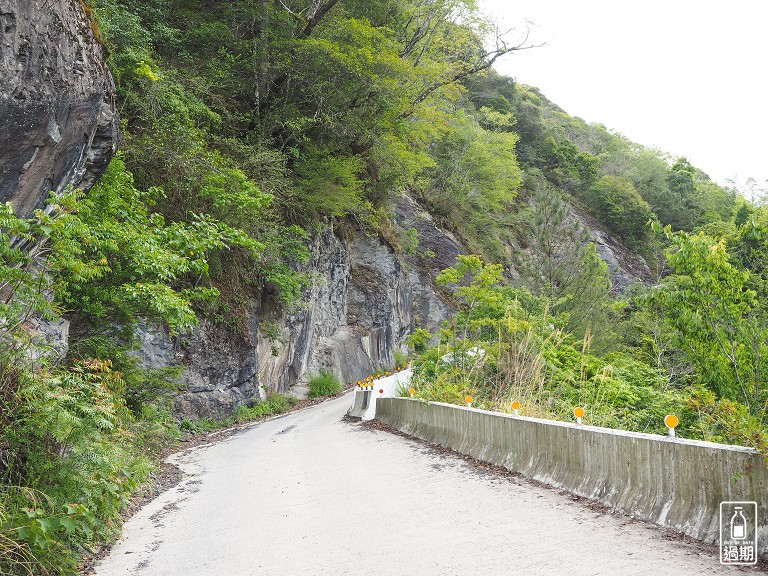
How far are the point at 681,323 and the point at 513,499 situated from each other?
2.91m

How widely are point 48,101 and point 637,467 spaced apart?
9.07m

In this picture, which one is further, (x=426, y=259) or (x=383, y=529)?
(x=426, y=259)

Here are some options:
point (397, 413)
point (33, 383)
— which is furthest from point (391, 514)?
point (397, 413)

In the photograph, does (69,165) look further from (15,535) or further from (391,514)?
(391,514)

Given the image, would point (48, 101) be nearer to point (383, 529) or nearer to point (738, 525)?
point (383, 529)

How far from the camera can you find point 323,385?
28.0 m

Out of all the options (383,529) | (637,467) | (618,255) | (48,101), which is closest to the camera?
(637,467)

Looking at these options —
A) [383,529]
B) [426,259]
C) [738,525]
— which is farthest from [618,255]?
[738,525]

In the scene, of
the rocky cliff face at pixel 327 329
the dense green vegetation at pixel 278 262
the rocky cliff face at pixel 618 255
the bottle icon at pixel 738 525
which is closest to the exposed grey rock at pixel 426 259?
the rocky cliff face at pixel 327 329

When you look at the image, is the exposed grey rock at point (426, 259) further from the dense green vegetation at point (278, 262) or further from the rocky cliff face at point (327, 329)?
the dense green vegetation at point (278, 262)

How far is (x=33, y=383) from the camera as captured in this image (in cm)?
626

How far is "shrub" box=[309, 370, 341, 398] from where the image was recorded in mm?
27625

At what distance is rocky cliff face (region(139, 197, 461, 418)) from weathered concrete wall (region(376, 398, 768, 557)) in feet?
34.9

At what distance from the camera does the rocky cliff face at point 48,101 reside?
8125 mm
